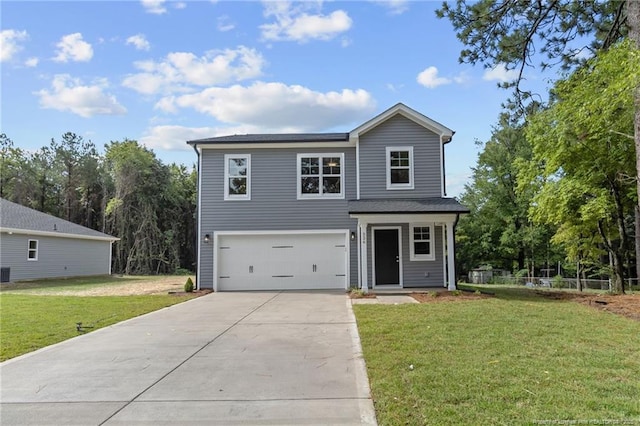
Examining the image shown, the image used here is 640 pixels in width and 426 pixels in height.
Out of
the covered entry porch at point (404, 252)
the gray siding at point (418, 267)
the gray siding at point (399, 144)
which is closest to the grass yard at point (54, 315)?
the covered entry porch at point (404, 252)

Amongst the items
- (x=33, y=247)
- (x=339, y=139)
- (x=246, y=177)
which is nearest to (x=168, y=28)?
(x=246, y=177)

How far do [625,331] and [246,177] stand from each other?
1198cm

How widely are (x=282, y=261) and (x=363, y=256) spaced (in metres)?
3.25

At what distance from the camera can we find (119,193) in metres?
30.7

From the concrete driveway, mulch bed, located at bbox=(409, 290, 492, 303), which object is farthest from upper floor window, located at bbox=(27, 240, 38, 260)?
mulch bed, located at bbox=(409, 290, 492, 303)

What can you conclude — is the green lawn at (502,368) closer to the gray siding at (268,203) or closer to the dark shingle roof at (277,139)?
the gray siding at (268,203)

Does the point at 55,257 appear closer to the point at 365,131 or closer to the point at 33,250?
the point at 33,250

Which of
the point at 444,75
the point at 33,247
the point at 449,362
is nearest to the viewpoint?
the point at 449,362

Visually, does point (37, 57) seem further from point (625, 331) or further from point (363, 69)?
point (625, 331)

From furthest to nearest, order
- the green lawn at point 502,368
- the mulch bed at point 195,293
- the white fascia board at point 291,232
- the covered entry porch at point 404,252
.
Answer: the white fascia board at point 291,232 < the covered entry porch at point 404,252 < the mulch bed at point 195,293 < the green lawn at point 502,368

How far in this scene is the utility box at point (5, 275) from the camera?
63.1ft

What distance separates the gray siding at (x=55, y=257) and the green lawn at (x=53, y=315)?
7.53 metres

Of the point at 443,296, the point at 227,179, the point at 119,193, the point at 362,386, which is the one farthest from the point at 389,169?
the point at 119,193

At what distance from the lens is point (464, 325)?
760 centimetres
